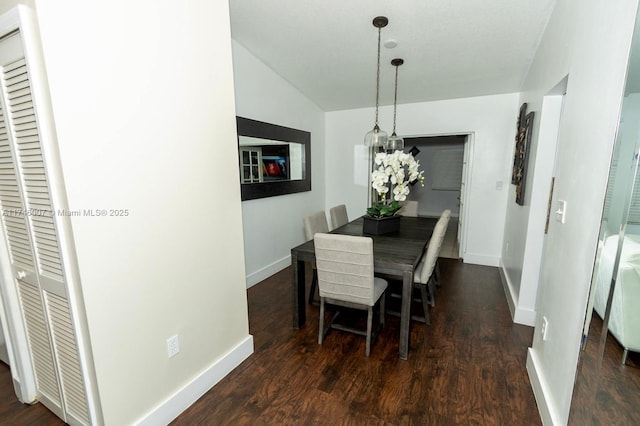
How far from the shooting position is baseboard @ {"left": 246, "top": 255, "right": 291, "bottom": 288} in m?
3.46

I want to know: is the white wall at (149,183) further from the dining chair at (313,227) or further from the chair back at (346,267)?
the dining chair at (313,227)

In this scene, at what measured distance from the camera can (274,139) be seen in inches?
143

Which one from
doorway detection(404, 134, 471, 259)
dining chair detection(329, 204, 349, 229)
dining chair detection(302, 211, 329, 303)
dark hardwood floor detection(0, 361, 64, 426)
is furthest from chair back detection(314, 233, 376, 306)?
doorway detection(404, 134, 471, 259)

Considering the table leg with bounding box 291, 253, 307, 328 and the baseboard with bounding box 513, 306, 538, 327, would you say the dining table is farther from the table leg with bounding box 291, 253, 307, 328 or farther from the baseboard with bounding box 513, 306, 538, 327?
the baseboard with bounding box 513, 306, 538, 327

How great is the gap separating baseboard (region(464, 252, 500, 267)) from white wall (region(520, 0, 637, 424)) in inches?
96.9

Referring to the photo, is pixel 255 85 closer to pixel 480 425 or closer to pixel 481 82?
pixel 481 82

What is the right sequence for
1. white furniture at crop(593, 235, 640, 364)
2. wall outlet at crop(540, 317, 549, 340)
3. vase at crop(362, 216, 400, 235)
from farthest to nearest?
vase at crop(362, 216, 400, 235) → wall outlet at crop(540, 317, 549, 340) → white furniture at crop(593, 235, 640, 364)

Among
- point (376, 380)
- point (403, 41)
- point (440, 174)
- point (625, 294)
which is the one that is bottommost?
point (376, 380)

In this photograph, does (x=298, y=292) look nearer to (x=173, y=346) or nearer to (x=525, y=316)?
(x=173, y=346)

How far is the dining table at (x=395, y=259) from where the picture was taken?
82.0 inches

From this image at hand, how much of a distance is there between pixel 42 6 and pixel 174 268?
1.20 m

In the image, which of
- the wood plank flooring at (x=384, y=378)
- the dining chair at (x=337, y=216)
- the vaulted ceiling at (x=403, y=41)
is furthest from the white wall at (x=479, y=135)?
the wood plank flooring at (x=384, y=378)

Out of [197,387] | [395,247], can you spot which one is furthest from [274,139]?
[197,387]

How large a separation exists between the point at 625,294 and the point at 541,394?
984mm
